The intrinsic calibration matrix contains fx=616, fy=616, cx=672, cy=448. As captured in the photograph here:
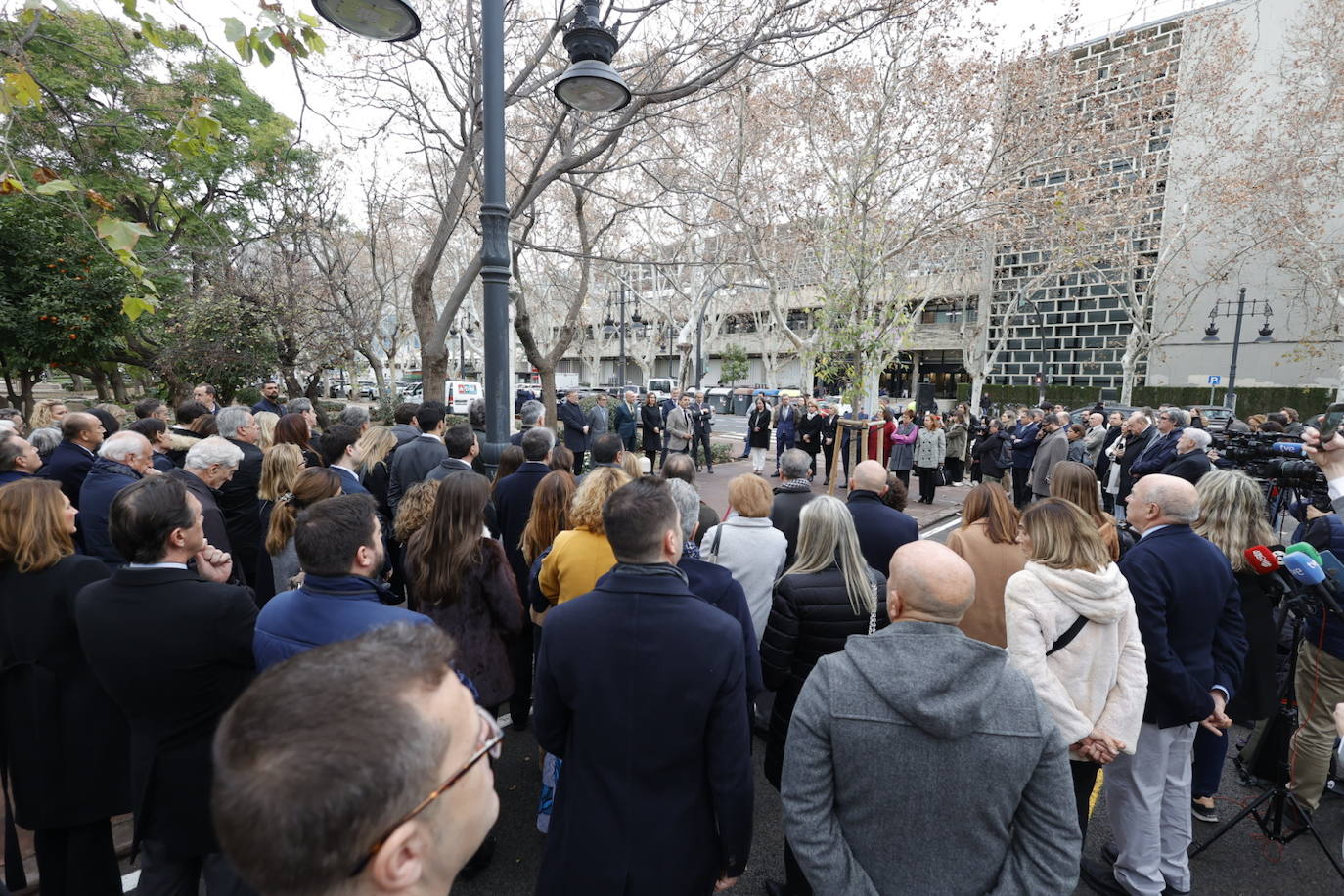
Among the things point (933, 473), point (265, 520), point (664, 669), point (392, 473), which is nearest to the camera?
point (664, 669)

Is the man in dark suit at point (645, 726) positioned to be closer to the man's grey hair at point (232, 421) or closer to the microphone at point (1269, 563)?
the microphone at point (1269, 563)

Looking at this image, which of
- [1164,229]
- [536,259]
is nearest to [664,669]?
[536,259]

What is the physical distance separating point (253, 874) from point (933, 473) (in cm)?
1199

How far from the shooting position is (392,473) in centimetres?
534

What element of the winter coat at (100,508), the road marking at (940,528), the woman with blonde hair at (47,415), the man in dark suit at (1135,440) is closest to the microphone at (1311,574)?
the winter coat at (100,508)

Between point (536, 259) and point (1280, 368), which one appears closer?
point (536, 259)

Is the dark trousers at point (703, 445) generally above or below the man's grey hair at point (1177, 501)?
below

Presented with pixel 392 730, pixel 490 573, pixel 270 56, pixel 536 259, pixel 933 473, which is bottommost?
pixel 933 473

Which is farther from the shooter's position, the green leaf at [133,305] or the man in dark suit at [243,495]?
the man in dark suit at [243,495]

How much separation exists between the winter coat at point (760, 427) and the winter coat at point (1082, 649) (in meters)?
11.6

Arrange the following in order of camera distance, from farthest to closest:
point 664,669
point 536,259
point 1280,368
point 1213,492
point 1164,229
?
point 1280,368, point 536,259, point 1164,229, point 1213,492, point 664,669

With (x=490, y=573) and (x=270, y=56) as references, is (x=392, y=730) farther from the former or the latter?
(x=270, y=56)

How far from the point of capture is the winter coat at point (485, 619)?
316 centimetres

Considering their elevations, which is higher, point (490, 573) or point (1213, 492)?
point (1213, 492)
